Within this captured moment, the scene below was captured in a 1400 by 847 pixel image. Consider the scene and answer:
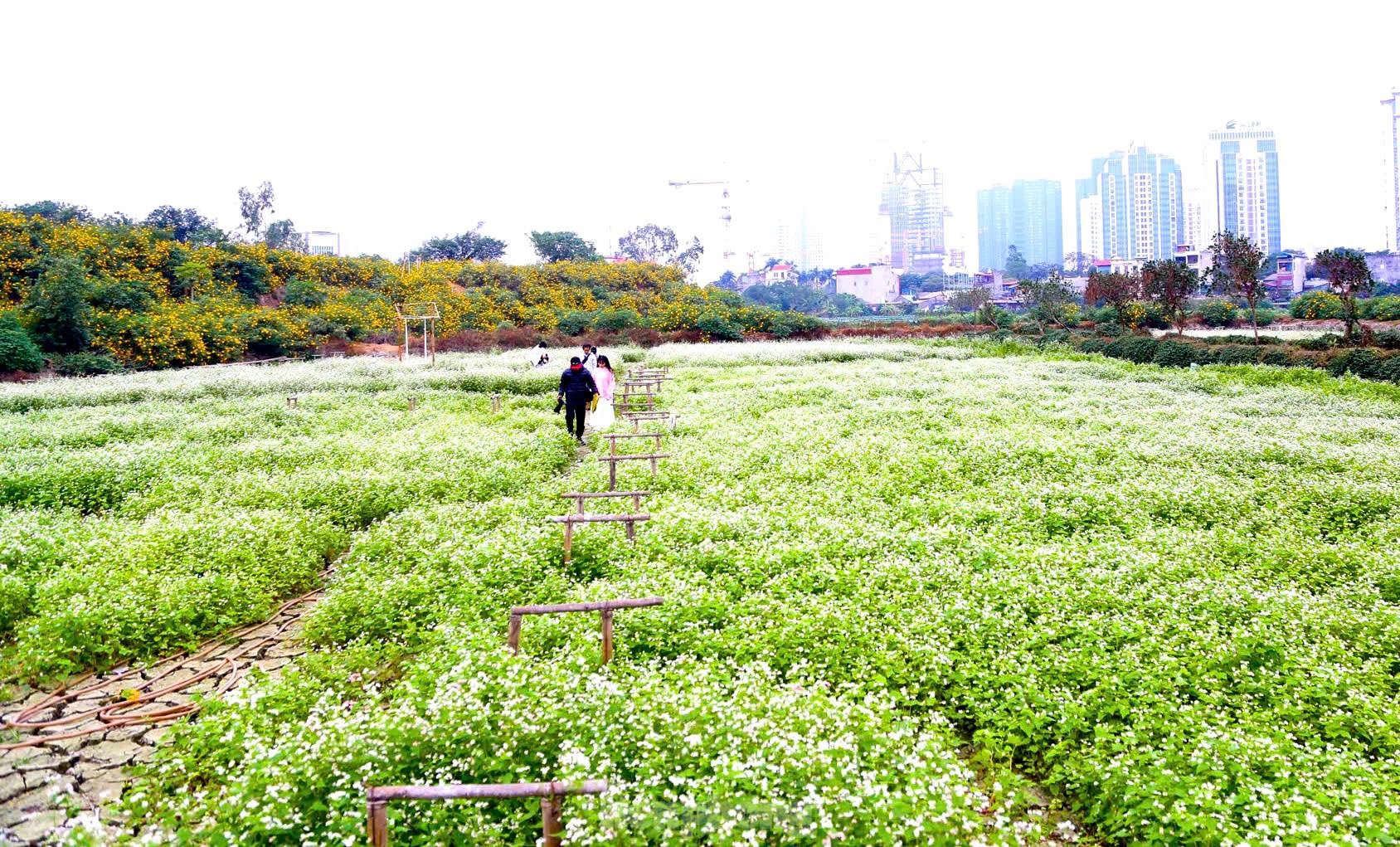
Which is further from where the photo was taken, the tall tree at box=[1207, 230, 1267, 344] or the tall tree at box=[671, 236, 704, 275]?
the tall tree at box=[671, 236, 704, 275]

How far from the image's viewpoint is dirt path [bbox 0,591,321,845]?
16.7ft

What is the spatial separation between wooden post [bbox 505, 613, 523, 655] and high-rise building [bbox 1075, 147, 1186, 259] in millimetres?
172207

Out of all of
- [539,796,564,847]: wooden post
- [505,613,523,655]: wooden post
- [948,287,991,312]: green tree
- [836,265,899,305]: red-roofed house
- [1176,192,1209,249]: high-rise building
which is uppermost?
[1176,192,1209,249]: high-rise building

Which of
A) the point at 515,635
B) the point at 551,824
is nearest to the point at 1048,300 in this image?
the point at 515,635

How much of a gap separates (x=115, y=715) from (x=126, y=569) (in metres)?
2.51

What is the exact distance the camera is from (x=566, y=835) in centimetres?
419

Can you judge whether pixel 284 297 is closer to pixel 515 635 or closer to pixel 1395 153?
pixel 515 635

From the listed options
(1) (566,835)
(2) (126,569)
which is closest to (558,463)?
(2) (126,569)

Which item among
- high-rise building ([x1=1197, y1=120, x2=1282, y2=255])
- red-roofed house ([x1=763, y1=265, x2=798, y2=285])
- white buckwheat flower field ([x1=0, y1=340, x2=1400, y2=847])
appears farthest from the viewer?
high-rise building ([x1=1197, y1=120, x2=1282, y2=255])

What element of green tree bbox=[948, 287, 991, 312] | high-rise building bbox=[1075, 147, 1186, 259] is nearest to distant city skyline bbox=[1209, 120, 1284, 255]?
high-rise building bbox=[1075, 147, 1186, 259]

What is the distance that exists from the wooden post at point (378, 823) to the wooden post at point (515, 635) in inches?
90.3

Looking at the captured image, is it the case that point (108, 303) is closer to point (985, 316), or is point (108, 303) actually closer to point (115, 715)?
point (115, 715)

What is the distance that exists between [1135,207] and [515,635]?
634ft

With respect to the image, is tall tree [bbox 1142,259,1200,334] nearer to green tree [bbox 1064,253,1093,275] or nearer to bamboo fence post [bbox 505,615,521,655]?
bamboo fence post [bbox 505,615,521,655]
